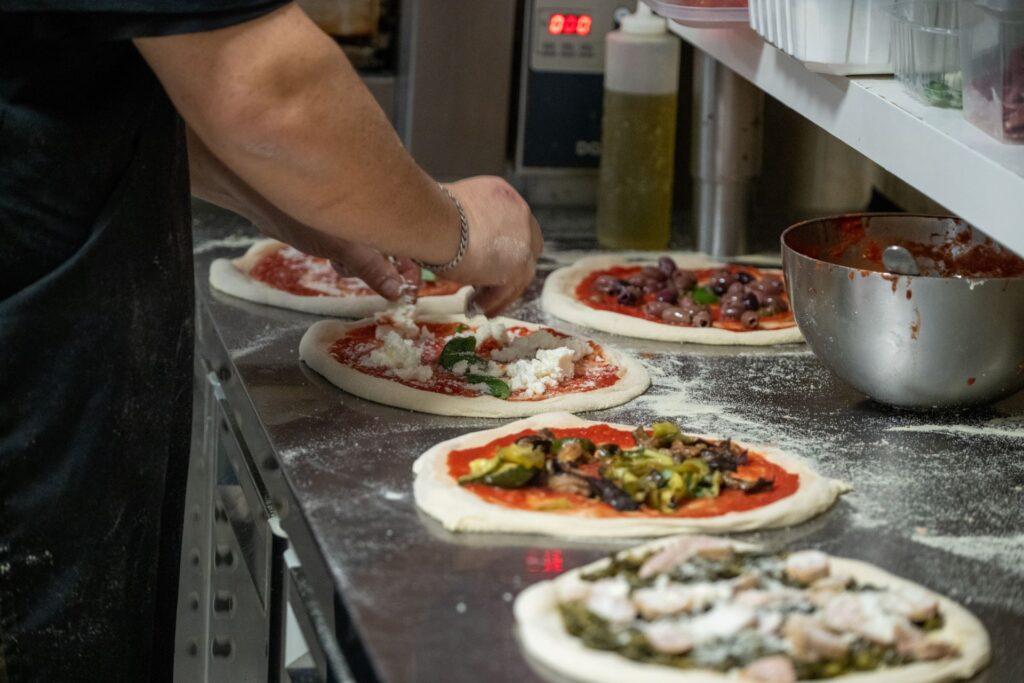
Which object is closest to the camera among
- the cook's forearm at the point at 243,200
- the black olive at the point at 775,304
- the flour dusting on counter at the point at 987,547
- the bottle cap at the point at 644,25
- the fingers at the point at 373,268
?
the flour dusting on counter at the point at 987,547

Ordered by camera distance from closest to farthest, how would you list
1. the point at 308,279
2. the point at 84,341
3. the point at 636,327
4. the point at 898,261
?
the point at 84,341
the point at 898,261
the point at 636,327
the point at 308,279

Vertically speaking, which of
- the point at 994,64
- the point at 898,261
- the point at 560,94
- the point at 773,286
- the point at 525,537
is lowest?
the point at 525,537

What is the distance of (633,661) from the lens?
1124 mm

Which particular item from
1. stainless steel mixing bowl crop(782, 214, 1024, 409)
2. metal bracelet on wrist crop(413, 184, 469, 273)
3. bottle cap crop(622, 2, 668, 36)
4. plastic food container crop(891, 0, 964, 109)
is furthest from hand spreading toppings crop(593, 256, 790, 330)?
plastic food container crop(891, 0, 964, 109)

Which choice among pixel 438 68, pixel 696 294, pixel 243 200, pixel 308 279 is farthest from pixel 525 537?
pixel 438 68

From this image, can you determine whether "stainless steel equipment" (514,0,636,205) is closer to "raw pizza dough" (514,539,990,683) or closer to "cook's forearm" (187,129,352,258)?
"cook's forearm" (187,129,352,258)

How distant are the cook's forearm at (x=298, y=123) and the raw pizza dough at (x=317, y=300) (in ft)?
2.26

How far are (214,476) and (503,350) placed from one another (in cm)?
51

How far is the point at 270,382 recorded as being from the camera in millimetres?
1922

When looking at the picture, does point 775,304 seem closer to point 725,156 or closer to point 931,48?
point 725,156

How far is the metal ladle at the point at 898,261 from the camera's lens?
181 cm

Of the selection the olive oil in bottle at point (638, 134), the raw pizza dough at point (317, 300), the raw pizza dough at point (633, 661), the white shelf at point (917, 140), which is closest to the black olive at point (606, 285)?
the raw pizza dough at point (317, 300)

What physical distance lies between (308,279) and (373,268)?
1.35 ft

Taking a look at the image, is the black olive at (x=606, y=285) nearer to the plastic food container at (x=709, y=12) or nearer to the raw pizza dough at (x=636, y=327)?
the raw pizza dough at (x=636, y=327)
